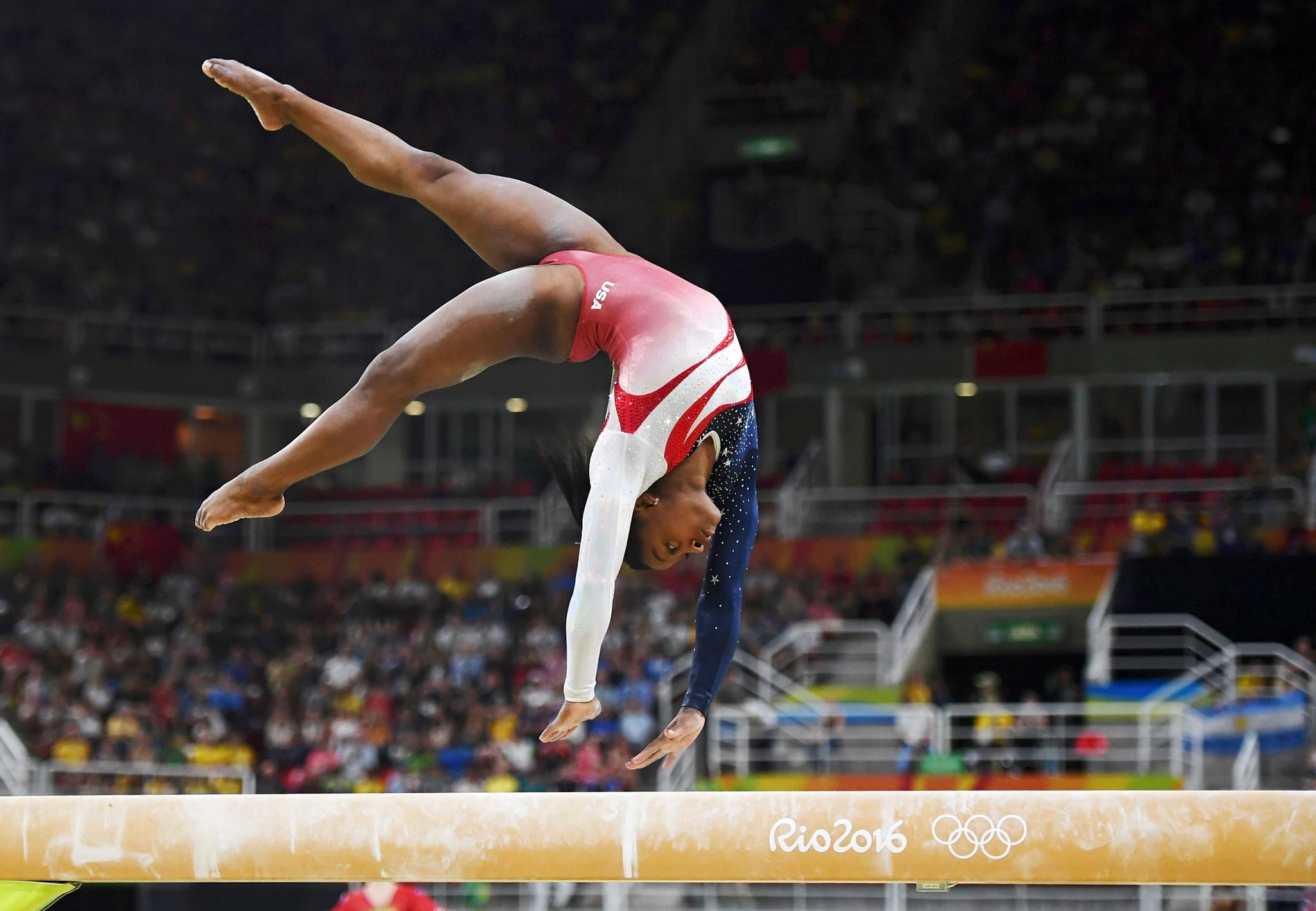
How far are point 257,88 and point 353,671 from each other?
41.1ft

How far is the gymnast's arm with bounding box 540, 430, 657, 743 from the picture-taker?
15.2 feet

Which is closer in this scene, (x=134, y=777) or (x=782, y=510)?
(x=134, y=777)

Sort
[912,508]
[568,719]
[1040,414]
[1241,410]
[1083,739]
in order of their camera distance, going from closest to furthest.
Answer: [568,719]
[1083,739]
[912,508]
[1241,410]
[1040,414]

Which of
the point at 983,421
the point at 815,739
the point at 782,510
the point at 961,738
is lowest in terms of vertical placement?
the point at 961,738

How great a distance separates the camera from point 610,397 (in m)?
4.98

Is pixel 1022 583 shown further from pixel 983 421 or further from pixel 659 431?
pixel 659 431

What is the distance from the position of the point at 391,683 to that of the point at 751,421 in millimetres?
12468

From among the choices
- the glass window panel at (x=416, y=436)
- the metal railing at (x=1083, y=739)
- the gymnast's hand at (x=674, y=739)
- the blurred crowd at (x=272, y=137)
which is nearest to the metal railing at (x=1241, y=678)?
the metal railing at (x=1083, y=739)

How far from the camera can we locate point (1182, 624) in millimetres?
15234

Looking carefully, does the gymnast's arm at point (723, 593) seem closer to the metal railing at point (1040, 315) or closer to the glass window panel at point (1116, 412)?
the metal railing at point (1040, 315)

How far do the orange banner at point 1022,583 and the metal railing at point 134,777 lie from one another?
7705 millimetres

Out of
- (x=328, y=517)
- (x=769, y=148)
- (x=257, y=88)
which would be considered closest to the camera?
(x=257, y=88)

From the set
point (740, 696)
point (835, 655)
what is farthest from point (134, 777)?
point (835, 655)

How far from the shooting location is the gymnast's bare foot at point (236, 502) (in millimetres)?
4816
